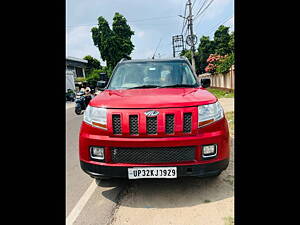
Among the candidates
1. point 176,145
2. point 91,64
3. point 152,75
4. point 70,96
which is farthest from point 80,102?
point 91,64

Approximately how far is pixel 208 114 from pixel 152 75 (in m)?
1.37

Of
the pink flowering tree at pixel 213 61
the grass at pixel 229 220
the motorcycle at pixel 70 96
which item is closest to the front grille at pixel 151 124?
the grass at pixel 229 220

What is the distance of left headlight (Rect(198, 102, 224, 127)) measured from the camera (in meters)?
2.08

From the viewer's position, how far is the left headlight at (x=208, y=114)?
2078mm

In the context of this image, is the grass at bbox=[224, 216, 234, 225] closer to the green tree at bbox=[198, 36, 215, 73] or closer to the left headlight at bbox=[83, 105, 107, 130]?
the left headlight at bbox=[83, 105, 107, 130]

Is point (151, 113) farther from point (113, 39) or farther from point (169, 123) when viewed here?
point (113, 39)

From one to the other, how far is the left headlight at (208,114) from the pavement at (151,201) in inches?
35.4

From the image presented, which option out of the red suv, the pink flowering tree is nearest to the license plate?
the red suv

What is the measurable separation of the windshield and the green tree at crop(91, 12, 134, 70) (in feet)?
95.5
